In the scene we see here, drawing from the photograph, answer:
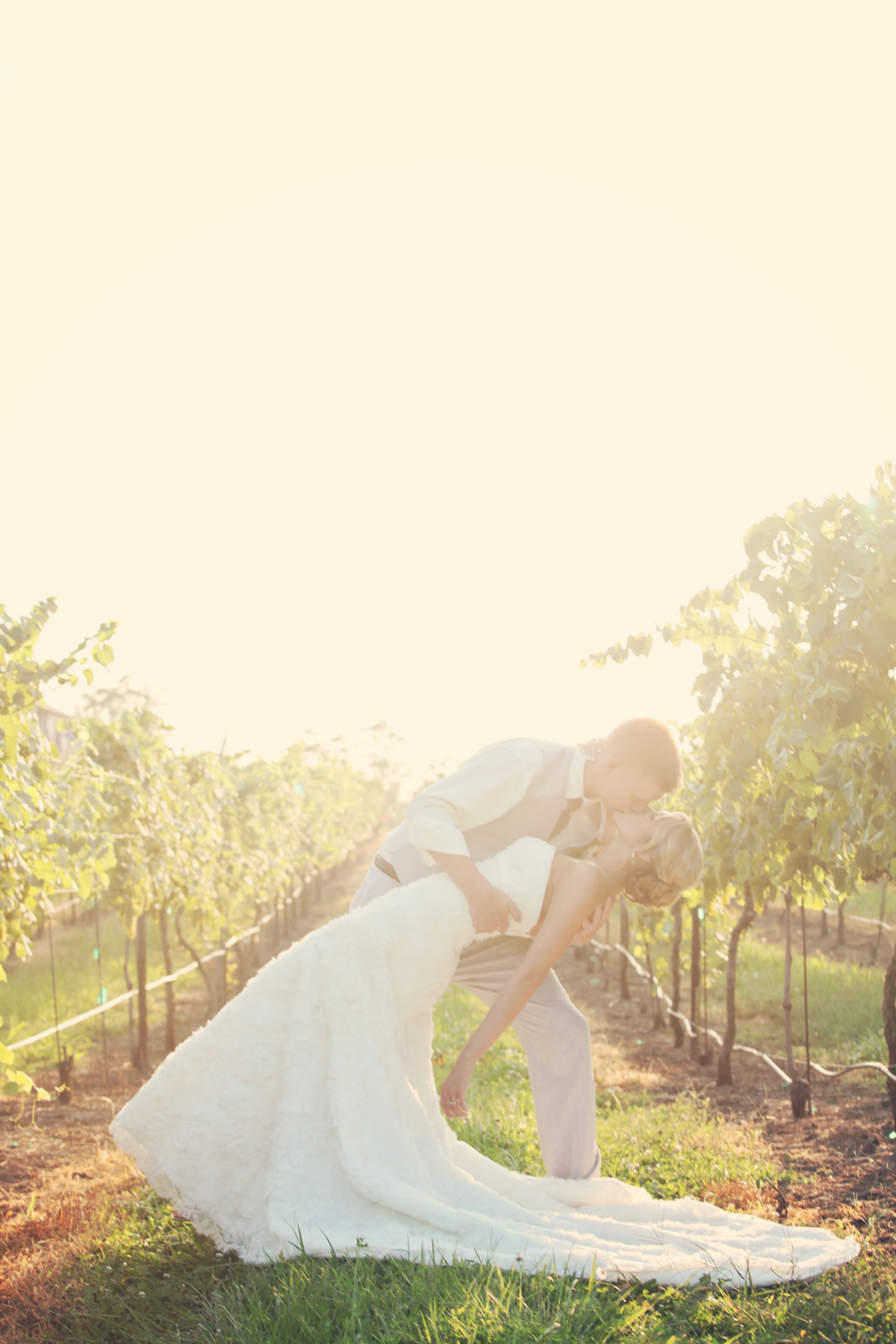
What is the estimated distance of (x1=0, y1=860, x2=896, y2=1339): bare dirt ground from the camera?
3283mm

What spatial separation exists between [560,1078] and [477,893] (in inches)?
30.8

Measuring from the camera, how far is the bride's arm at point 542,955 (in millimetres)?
2969

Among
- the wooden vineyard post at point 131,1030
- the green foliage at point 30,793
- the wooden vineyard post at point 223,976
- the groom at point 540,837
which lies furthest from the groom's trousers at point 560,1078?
the wooden vineyard post at point 223,976

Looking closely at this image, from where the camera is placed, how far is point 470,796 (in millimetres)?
3098

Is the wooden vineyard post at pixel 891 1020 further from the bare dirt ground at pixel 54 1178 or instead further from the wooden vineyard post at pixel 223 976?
the wooden vineyard post at pixel 223 976

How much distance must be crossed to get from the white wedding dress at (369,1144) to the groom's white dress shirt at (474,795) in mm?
165

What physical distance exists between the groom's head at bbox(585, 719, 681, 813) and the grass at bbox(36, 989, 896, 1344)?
136 cm

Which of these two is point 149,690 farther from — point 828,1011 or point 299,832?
point 828,1011

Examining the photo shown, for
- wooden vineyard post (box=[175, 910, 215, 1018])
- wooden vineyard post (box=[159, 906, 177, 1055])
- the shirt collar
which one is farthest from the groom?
wooden vineyard post (box=[175, 910, 215, 1018])

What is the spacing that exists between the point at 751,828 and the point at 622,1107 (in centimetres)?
193

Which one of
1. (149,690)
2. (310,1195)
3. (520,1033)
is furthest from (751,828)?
(149,690)

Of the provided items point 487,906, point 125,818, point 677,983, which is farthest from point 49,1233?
point 677,983

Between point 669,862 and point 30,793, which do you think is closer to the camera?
point 669,862

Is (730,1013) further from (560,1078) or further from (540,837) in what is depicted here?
(540,837)
